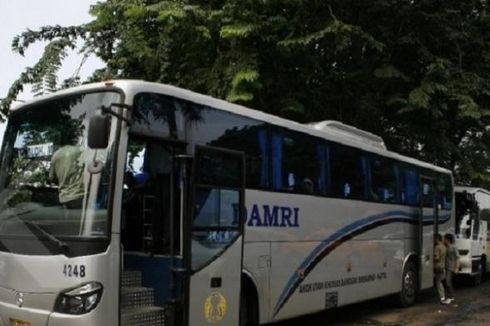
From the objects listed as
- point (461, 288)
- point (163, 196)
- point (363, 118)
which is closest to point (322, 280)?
point (163, 196)

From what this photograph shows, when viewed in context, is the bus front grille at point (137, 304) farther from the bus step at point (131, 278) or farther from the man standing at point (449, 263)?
the man standing at point (449, 263)

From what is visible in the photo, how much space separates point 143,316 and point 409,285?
8983 mm

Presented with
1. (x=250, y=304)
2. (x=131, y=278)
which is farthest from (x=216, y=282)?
(x=250, y=304)

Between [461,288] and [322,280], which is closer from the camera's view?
[322,280]

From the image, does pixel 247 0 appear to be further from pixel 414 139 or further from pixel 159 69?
pixel 414 139

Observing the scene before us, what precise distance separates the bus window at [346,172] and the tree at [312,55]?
2208 mm

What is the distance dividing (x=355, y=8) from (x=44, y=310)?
10.6m

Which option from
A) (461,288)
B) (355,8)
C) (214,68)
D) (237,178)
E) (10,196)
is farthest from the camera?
(461,288)

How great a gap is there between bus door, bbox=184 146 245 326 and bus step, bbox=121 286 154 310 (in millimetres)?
427

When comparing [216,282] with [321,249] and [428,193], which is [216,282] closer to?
[321,249]

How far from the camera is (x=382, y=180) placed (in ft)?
42.6

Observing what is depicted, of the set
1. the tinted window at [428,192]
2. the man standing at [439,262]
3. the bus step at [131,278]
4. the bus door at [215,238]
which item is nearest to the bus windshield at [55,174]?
the bus step at [131,278]

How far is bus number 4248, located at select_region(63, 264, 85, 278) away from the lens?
655 centimetres

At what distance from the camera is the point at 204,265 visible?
7.79 m
